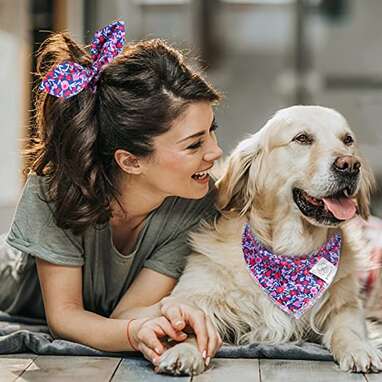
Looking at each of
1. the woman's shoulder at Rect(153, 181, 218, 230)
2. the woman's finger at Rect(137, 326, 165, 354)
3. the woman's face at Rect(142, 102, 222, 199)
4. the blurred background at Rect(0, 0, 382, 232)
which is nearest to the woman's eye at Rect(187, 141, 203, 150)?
the woman's face at Rect(142, 102, 222, 199)

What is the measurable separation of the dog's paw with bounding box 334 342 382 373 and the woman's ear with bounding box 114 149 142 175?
64cm

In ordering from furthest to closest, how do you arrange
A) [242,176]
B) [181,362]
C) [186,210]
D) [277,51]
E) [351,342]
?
1. [277,51]
2. [186,210]
3. [242,176]
4. [351,342]
5. [181,362]

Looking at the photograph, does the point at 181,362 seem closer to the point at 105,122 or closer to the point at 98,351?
the point at 98,351

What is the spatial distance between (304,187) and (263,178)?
13 cm

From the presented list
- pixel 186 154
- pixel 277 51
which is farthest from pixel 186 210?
pixel 277 51

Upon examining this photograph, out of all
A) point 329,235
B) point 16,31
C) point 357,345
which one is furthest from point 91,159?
point 16,31

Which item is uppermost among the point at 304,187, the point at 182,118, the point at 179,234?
the point at 182,118

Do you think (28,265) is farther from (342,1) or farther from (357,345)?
(342,1)

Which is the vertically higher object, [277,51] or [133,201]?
[277,51]

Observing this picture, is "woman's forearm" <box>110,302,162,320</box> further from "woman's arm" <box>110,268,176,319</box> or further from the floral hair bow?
the floral hair bow

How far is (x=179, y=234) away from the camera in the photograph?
7.72 ft

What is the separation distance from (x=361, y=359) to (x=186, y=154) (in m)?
0.61

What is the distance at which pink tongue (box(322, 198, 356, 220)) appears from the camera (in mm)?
2109

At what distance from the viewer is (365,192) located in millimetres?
2246
